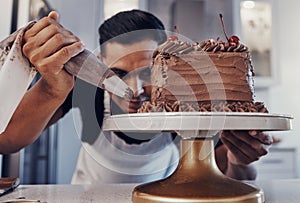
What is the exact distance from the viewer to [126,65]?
40.3 inches

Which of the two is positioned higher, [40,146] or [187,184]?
[187,184]

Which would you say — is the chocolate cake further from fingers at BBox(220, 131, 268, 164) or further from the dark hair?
the dark hair

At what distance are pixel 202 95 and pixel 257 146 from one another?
0.26 metres

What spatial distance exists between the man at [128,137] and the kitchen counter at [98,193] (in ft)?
0.33

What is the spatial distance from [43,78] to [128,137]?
0.50m

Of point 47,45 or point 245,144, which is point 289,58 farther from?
point 47,45

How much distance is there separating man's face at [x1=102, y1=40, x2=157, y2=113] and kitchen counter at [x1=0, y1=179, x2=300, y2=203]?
0.24 metres

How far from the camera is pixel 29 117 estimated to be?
82 cm

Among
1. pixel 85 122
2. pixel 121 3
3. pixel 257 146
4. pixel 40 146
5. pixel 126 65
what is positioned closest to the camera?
pixel 257 146

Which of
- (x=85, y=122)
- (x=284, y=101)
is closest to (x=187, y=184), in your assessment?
(x=85, y=122)

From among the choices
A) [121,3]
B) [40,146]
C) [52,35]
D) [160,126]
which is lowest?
[40,146]

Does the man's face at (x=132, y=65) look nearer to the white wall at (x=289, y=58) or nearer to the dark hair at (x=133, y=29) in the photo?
the dark hair at (x=133, y=29)

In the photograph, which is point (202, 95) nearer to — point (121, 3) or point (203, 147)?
point (203, 147)

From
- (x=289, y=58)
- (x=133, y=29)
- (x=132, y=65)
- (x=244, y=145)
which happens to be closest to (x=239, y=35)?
(x=289, y=58)
